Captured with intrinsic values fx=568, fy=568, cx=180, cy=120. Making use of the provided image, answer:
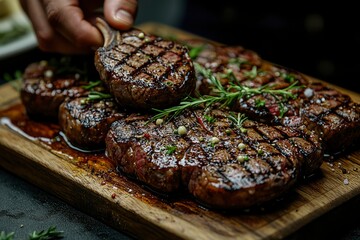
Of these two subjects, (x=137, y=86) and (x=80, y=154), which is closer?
(x=137, y=86)

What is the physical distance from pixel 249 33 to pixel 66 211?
3.43 metres

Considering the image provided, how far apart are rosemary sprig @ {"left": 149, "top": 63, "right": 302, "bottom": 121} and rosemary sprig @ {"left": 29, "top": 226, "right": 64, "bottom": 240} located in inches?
35.6

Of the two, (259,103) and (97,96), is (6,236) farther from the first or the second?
(259,103)

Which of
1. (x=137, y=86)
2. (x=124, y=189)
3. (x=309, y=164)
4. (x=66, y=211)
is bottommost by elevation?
(x=66, y=211)

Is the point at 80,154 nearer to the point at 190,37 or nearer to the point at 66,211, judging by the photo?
the point at 66,211

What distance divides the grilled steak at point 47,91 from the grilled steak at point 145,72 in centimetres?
46

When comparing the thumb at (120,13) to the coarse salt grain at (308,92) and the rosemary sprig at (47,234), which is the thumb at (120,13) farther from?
the rosemary sprig at (47,234)

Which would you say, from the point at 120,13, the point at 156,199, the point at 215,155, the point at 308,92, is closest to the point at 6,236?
the point at 156,199

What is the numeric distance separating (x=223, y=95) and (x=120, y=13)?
39.1 inches

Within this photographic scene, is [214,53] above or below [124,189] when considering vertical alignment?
above

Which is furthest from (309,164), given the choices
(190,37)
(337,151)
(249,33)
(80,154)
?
(249,33)

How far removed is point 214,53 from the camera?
4750 mm

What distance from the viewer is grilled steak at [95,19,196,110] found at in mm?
3617

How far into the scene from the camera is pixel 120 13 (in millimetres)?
4141
